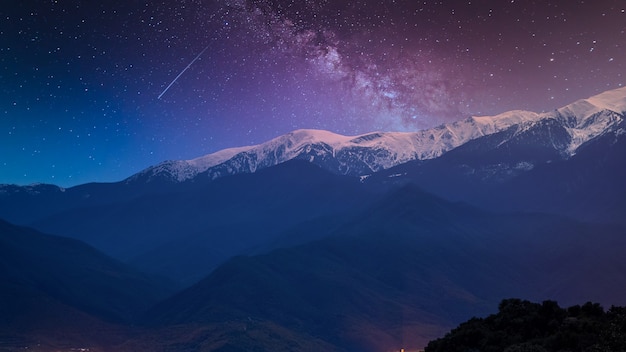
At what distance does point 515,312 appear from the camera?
5569cm

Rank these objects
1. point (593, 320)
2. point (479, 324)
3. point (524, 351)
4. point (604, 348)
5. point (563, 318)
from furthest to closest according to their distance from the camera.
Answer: point (479, 324) < point (563, 318) < point (593, 320) < point (524, 351) < point (604, 348)

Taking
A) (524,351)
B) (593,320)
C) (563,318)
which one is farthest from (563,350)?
(563,318)

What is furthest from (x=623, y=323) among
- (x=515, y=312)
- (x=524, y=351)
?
(x=515, y=312)

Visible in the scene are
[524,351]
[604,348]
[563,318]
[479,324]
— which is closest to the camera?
[604,348]

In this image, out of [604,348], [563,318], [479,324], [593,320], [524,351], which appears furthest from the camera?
[479,324]

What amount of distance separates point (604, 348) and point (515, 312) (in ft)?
58.4

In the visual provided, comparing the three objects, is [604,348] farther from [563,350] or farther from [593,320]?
[593,320]

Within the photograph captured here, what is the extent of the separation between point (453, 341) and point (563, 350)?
1213 cm

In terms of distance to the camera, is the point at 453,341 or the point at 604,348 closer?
the point at 604,348

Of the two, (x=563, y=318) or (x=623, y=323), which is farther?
(x=563, y=318)

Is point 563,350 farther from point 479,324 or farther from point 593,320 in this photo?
point 479,324

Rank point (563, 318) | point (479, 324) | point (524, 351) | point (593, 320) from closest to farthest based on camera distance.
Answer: point (524, 351), point (593, 320), point (563, 318), point (479, 324)

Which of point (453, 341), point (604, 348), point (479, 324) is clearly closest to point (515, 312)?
point (479, 324)

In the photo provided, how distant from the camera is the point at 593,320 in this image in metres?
47.1
